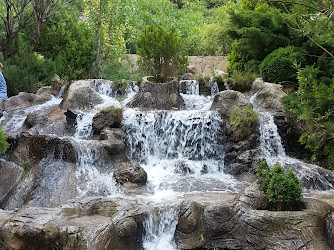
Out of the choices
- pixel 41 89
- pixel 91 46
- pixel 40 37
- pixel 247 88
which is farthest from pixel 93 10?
pixel 247 88

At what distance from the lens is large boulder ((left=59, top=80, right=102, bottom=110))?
10.7 m

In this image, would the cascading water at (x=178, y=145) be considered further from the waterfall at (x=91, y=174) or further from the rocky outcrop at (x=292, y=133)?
the rocky outcrop at (x=292, y=133)

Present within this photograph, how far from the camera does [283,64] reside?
10734 mm

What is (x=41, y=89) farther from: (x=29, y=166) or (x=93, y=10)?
(x=29, y=166)

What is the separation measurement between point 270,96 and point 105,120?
5122mm

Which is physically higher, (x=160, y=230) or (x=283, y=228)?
(x=283, y=228)

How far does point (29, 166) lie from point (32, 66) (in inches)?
230

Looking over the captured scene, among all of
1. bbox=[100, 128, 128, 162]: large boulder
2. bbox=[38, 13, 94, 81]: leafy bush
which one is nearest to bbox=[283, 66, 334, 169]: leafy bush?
bbox=[100, 128, 128, 162]: large boulder

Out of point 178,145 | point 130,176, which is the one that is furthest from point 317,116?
point 130,176

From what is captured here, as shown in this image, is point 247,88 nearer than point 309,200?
No

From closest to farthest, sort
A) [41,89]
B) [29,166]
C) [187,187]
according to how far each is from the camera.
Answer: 1. [187,187]
2. [29,166]
3. [41,89]

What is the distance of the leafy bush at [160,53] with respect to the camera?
11023 mm

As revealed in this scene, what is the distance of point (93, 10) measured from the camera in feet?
44.2

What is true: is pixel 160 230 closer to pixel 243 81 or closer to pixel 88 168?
pixel 88 168
